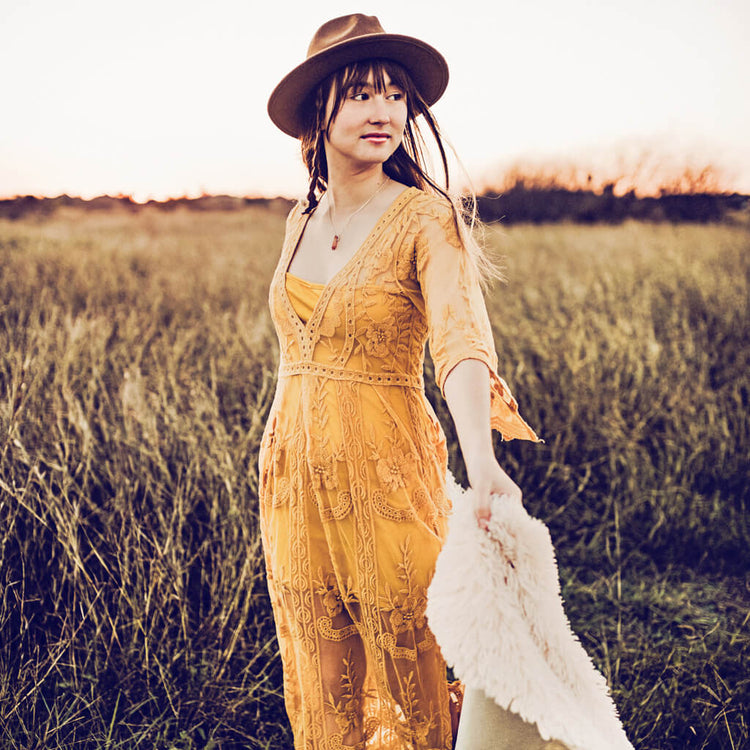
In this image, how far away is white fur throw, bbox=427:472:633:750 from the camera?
0.95 metres

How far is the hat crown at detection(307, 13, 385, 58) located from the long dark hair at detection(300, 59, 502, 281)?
2.1 inches

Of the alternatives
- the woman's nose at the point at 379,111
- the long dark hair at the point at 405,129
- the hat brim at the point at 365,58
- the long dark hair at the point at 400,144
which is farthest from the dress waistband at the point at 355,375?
the hat brim at the point at 365,58

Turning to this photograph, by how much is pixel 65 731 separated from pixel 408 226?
163cm

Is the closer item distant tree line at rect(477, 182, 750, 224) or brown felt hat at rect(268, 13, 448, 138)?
brown felt hat at rect(268, 13, 448, 138)

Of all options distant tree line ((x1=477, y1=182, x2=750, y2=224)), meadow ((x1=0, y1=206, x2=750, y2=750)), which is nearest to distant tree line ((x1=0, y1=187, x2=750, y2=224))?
distant tree line ((x1=477, y1=182, x2=750, y2=224))

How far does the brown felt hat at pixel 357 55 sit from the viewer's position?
1.28 m

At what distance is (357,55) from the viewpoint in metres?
1.30

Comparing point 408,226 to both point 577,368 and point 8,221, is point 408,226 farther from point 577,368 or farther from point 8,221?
point 8,221

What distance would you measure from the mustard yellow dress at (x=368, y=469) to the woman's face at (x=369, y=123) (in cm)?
11

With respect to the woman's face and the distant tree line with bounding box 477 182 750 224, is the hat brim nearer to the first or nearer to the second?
the woman's face

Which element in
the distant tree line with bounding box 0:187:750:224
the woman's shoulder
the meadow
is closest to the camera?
the woman's shoulder

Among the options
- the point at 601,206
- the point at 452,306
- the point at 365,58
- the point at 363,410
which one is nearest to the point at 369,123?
the point at 365,58

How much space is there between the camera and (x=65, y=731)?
5.76ft

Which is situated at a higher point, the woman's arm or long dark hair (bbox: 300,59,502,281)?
long dark hair (bbox: 300,59,502,281)
